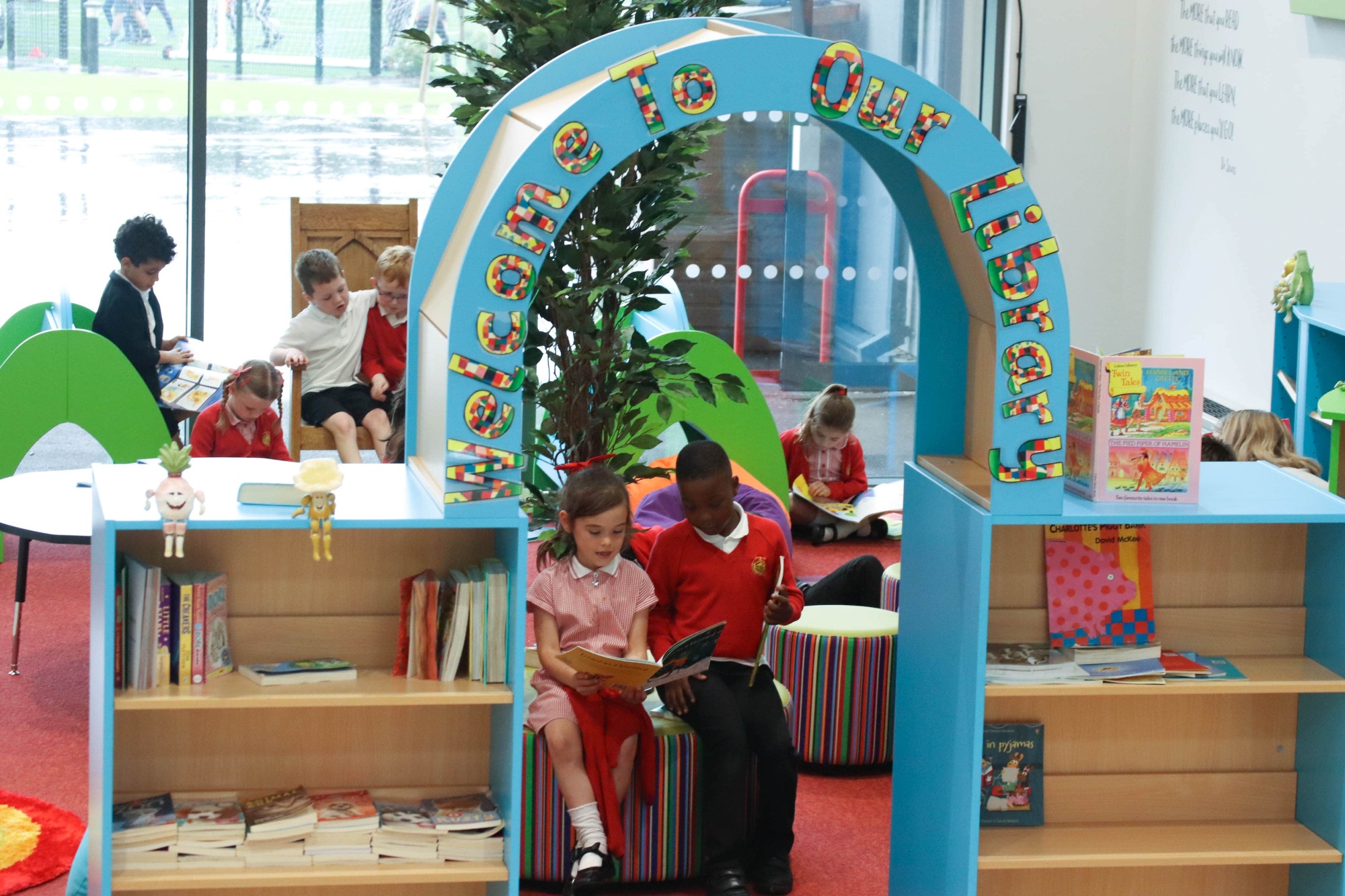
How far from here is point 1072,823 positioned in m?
3.29

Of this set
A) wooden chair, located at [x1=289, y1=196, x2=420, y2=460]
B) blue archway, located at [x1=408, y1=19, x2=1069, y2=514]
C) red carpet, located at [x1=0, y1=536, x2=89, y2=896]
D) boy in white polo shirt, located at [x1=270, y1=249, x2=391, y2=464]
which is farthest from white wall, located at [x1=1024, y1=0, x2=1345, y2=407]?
red carpet, located at [x1=0, y1=536, x2=89, y2=896]

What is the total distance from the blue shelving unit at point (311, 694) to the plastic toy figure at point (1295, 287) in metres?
3.16

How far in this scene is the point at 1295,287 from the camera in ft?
16.5

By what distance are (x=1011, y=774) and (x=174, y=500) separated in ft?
5.84

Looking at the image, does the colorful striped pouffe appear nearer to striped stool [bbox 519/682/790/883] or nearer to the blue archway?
striped stool [bbox 519/682/790/883]

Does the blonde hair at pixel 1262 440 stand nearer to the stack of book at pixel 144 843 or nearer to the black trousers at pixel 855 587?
the black trousers at pixel 855 587

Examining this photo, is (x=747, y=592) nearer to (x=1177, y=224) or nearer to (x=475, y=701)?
(x=475, y=701)

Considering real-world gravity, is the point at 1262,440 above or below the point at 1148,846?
above

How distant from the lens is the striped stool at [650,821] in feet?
11.4

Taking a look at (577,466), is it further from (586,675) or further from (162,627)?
(162,627)

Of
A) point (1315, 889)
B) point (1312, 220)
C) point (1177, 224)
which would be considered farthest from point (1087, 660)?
point (1177, 224)

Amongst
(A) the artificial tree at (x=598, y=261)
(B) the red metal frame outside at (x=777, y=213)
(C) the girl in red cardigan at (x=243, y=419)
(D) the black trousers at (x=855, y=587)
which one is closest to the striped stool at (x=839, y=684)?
(D) the black trousers at (x=855, y=587)

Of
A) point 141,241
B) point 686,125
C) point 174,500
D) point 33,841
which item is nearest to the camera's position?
point 174,500

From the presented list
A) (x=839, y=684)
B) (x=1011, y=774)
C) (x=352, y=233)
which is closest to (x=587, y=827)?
(x=1011, y=774)
